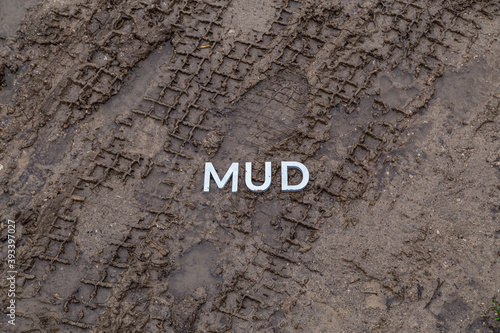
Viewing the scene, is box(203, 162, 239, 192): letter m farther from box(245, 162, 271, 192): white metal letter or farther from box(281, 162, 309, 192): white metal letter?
box(281, 162, 309, 192): white metal letter

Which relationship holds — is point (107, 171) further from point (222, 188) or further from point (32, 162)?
point (222, 188)

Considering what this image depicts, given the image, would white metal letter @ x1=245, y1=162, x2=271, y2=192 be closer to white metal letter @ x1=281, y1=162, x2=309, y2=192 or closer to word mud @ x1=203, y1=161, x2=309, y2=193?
word mud @ x1=203, y1=161, x2=309, y2=193

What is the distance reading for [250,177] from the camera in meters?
4.35

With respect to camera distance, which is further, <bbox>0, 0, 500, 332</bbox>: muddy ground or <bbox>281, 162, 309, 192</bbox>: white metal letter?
<bbox>281, 162, 309, 192</bbox>: white metal letter

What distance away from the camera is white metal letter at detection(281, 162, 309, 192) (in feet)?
14.1

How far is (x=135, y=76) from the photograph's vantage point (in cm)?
470

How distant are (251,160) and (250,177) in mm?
213

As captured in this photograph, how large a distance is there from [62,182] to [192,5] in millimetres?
2700

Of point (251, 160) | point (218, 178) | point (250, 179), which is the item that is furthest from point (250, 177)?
point (218, 178)

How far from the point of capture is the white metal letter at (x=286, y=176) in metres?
4.31

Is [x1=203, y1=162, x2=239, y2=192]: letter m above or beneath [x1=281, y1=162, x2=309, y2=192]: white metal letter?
above

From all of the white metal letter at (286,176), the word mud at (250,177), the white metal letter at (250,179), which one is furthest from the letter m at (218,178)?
the white metal letter at (286,176)

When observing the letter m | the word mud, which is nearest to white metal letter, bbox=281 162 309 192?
the word mud

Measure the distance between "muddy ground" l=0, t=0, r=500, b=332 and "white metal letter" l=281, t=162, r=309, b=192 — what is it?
0.08m
